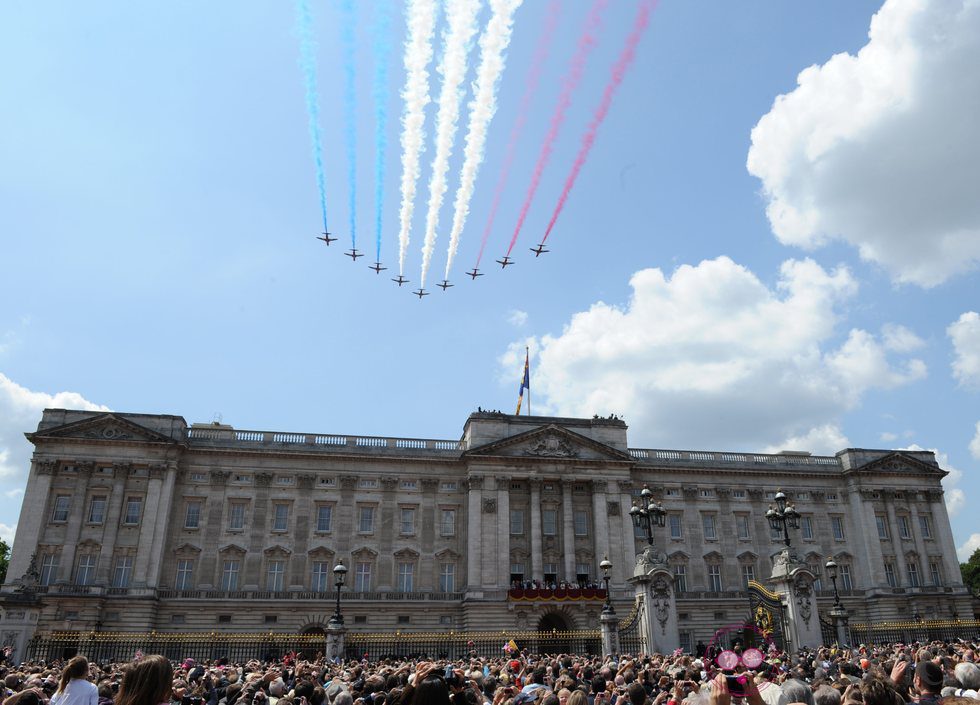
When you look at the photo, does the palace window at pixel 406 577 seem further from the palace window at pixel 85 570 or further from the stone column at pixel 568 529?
the palace window at pixel 85 570

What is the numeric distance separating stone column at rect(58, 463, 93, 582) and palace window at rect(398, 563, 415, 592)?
20898 millimetres

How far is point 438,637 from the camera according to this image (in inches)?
1580

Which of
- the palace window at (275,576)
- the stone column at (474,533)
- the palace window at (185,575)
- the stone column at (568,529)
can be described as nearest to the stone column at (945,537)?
the stone column at (568,529)

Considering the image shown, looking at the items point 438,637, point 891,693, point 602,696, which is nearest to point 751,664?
point 602,696

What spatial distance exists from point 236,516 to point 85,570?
10.5 metres

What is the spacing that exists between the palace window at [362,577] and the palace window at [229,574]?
8.72 meters

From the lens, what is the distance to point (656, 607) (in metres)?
29.6

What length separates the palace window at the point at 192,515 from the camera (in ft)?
180

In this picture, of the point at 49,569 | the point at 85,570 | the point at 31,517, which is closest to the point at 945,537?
the point at 85,570

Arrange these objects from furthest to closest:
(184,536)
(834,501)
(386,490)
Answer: (834,501), (386,490), (184,536)

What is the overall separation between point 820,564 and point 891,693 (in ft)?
207

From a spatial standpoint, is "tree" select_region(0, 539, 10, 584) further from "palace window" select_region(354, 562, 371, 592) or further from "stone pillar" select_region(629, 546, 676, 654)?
"stone pillar" select_region(629, 546, 676, 654)

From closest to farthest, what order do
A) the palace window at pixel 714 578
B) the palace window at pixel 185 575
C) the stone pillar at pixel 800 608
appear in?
the stone pillar at pixel 800 608 < the palace window at pixel 185 575 < the palace window at pixel 714 578

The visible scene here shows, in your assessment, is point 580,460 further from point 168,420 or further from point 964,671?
point 964,671
